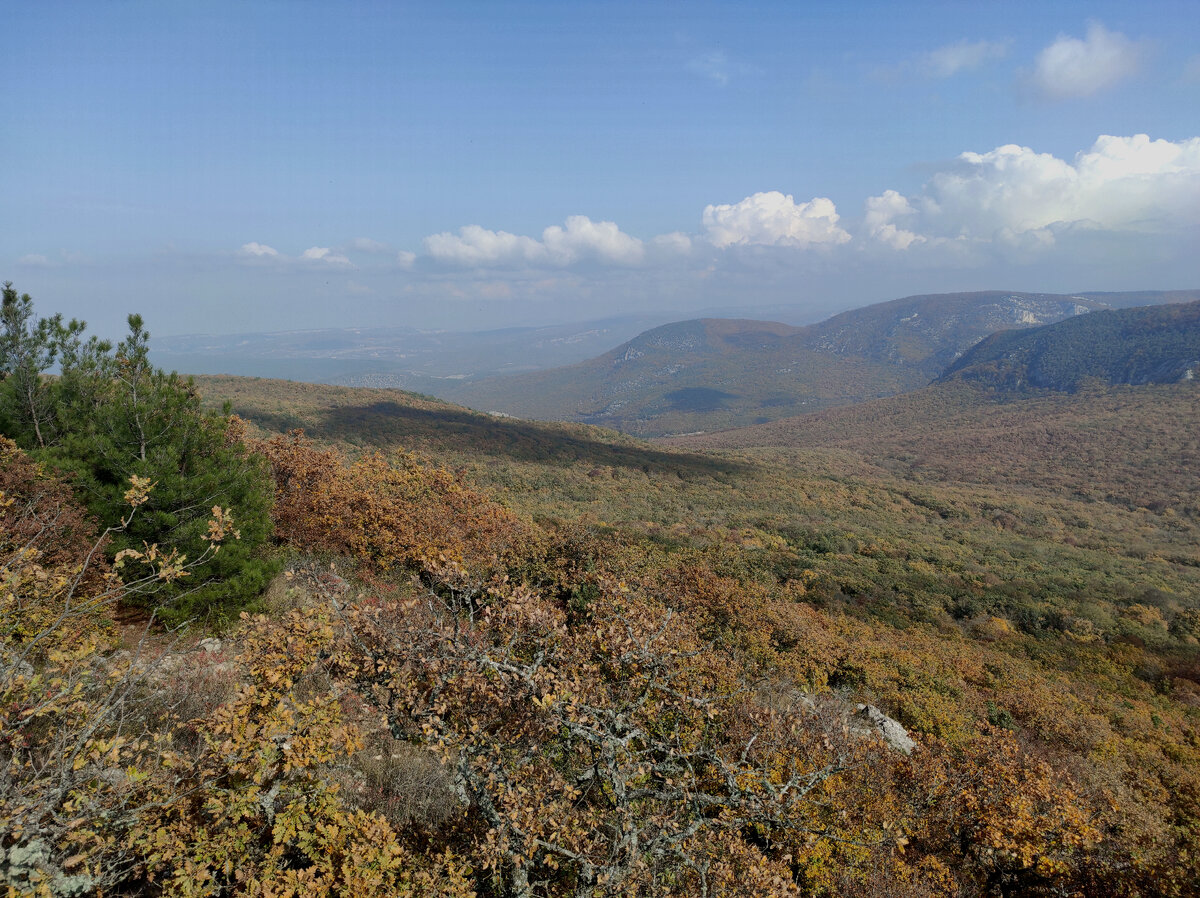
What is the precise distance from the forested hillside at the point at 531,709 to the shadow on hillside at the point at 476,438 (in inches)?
1100

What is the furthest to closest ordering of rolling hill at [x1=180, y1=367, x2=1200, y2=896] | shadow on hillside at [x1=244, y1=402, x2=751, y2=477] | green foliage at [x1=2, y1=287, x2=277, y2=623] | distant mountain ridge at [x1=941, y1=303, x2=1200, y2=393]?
distant mountain ridge at [x1=941, y1=303, x2=1200, y2=393] < shadow on hillside at [x1=244, y1=402, x2=751, y2=477] < rolling hill at [x1=180, y1=367, x2=1200, y2=896] < green foliage at [x1=2, y1=287, x2=277, y2=623]

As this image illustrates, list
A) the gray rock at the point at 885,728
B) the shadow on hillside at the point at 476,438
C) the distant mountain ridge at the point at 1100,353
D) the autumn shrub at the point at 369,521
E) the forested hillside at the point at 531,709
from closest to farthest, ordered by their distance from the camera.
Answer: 1. the forested hillside at the point at 531,709
2. the gray rock at the point at 885,728
3. the autumn shrub at the point at 369,521
4. the shadow on hillside at the point at 476,438
5. the distant mountain ridge at the point at 1100,353

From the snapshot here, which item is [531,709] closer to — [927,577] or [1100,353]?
[927,577]

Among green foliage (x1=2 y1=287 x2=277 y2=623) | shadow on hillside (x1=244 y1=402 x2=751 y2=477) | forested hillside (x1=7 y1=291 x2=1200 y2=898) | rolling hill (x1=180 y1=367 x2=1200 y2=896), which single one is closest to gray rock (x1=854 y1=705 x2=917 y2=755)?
forested hillside (x1=7 y1=291 x2=1200 y2=898)

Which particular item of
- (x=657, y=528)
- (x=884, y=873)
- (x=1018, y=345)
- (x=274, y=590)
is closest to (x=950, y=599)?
(x=657, y=528)

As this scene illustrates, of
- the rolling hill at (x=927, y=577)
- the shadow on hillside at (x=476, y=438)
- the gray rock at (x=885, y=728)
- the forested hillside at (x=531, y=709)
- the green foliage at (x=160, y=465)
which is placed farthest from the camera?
the shadow on hillside at (x=476, y=438)

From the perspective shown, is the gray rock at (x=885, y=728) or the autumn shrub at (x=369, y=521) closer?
the gray rock at (x=885, y=728)

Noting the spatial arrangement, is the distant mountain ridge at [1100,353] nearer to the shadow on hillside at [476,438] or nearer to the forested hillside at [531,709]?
the shadow on hillside at [476,438]

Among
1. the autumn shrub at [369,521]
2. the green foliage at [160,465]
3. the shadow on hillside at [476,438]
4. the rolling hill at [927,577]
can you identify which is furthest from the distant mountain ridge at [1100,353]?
the green foliage at [160,465]

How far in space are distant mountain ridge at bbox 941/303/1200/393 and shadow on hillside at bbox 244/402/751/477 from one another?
101934mm

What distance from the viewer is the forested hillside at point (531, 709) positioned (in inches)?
159

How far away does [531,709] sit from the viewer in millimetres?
4977

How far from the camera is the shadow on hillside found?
158 feet

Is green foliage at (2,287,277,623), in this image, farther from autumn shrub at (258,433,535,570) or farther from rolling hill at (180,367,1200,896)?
rolling hill at (180,367,1200,896)
